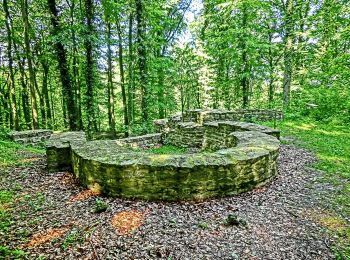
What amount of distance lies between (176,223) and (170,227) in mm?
135

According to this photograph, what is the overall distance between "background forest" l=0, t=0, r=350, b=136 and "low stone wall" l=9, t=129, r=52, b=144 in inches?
46.6

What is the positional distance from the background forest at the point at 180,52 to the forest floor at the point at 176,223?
5378 mm

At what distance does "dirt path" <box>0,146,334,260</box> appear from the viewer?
2.90 metres

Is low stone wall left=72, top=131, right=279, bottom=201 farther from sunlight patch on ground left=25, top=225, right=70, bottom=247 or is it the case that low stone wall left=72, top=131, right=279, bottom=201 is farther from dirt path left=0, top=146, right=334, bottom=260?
sunlight patch on ground left=25, top=225, right=70, bottom=247

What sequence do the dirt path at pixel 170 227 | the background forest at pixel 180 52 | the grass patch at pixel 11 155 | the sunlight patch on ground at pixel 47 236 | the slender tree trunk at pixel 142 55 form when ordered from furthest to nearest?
1. the slender tree trunk at pixel 142 55
2. the background forest at pixel 180 52
3. the grass patch at pixel 11 155
4. the sunlight patch on ground at pixel 47 236
5. the dirt path at pixel 170 227

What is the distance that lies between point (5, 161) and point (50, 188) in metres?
2.57

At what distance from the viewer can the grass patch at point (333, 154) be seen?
135 inches

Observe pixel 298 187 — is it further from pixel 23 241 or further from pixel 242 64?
pixel 242 64

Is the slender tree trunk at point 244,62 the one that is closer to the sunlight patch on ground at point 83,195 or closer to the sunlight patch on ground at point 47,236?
the sunlight patch on ground at point 83,195

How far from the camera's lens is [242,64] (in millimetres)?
15148

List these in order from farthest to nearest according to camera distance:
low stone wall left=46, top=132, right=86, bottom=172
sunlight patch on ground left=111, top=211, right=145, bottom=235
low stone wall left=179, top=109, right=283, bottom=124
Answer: low stone wall left=179, top=109, right=283, bottom=124
low stone wall left=46, top=132, right=86, bottom=172
sunlight patch on ground left=111, top=211, right=145, bottom=235

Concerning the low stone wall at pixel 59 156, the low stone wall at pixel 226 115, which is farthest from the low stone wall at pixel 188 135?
the low stone wall at pixel 59 156

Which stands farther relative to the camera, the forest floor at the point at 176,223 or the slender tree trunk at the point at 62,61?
the slender tree trunk at the point at 62,61

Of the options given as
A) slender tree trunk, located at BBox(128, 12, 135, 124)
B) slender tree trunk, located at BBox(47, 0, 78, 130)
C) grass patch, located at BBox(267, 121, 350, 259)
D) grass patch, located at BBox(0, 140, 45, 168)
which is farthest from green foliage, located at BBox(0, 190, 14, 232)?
slender tree trunk, located at BBox(128, 12, 135, 124)
